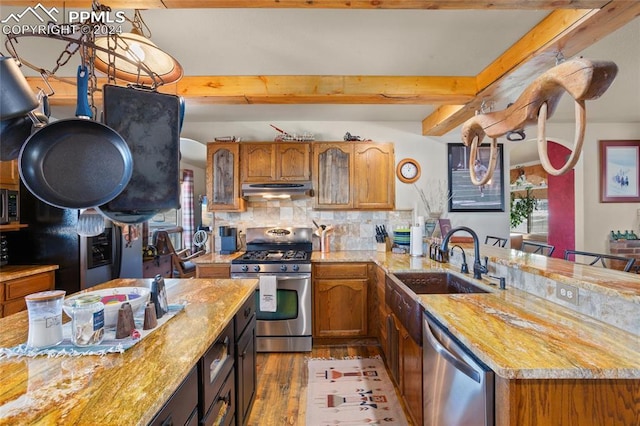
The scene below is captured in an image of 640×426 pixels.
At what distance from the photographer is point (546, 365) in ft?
3.19

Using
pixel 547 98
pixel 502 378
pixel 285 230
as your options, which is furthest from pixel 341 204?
Result: pixel 502 378

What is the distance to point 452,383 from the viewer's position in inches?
51.6

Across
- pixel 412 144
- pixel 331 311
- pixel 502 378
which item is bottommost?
pixel 331 311

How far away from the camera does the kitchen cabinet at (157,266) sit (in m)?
4.08

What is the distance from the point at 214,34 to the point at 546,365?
7.94 ft

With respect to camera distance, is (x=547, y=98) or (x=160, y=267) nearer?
(x=547, y=98)

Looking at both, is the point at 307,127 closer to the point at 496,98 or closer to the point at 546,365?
the point at 496,98

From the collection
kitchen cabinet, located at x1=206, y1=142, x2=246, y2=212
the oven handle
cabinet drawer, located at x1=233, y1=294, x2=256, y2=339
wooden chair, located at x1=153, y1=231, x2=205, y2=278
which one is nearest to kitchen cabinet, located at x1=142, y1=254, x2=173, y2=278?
wooden chair, located at x1=153, y1=231, x2=205, y2=278

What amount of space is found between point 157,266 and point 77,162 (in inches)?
149

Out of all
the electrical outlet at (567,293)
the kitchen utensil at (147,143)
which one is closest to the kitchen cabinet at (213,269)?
the kitchen utensil at (147,143)

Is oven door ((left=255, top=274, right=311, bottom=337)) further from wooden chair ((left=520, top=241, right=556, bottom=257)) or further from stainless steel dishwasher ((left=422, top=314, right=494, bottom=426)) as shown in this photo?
wooden chair ((left=520, top=241, right=556, bottom=257))

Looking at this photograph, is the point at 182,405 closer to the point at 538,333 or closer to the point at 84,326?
the point at 84,326

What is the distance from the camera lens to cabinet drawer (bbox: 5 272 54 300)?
2.52 m

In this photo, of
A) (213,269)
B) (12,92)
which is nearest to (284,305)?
(213,269)
